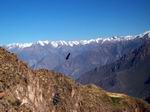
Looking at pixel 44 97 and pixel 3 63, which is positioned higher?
pixel 3 63

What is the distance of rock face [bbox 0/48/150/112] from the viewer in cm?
10694

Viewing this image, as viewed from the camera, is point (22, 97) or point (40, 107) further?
point (40, 107)

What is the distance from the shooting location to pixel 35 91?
140m

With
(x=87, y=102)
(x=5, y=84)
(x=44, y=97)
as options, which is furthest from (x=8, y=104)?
(x=87, y=102)

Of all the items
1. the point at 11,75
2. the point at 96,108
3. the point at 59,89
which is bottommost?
the point at 96,108

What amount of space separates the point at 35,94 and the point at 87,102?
58785 millimetres

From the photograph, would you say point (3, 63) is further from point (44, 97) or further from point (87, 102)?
point (87, 102)

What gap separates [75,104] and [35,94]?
43.5 meters

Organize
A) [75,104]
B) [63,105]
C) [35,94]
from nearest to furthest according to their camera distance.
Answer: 1. [35,94]
2. [63,105]
3. [75,104]

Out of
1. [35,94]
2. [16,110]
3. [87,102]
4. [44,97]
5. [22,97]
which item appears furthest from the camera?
[87,102]

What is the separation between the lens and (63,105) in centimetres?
16662

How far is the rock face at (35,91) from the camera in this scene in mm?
106938

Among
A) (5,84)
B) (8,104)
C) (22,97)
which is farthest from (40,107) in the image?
(8,104)

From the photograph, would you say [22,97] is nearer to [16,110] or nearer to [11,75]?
[11,75]
